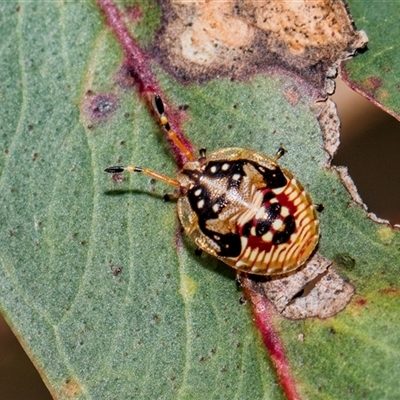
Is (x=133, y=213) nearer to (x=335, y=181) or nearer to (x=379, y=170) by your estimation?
(x=335, y=181)

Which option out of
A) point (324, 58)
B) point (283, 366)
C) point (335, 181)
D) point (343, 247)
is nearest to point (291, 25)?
point (324, 58)

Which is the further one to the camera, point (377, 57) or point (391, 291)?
point (377, 57)

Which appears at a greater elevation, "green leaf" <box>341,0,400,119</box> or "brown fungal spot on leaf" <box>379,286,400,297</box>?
"green leaf" <box>341,0,400,119</box>

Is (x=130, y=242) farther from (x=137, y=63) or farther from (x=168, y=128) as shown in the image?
(x=137, y=63)

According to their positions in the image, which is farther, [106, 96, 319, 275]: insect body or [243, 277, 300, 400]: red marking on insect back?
[106, 96, 319, 275]: insect body

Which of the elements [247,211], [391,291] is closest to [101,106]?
[247,211]

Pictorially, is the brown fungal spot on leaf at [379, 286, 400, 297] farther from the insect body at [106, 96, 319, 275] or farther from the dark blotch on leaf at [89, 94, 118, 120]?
the dark blotch on leaf at [89, 94, 118, 120]

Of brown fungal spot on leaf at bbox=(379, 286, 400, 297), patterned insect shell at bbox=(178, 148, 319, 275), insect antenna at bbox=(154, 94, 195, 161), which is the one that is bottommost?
brown fungal spot on leaf at bbox=(379, 286, 400, 297)

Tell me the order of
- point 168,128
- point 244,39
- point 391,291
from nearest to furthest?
point 391,291, point 168,128, point 244,39

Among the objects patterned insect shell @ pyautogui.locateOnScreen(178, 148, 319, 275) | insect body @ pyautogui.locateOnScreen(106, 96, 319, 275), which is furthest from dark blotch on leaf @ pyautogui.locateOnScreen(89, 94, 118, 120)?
patterned insect shell @ pyautogui.locateOnScreen(178, 148, 319, 275)
